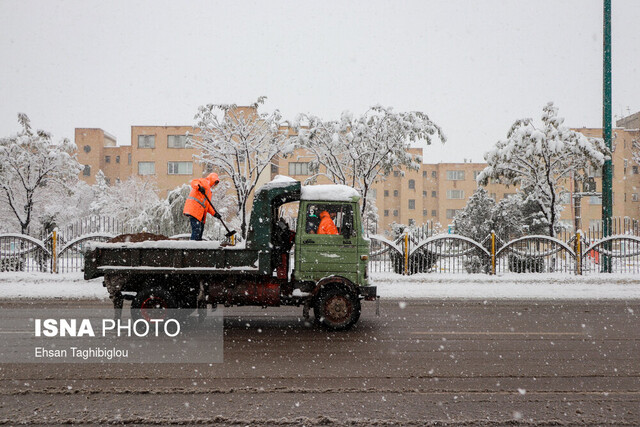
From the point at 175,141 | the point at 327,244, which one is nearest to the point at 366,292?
the point at 327,244

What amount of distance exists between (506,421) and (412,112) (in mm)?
19273

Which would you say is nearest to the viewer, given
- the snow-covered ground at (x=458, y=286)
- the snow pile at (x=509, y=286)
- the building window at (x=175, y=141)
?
the snow-covered ground at (x=458, y=286)

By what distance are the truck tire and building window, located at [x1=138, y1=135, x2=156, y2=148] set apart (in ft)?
180

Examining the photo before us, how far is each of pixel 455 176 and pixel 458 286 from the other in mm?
61523

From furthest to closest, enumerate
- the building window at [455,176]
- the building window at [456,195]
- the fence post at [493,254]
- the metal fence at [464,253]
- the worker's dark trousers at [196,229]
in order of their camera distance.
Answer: the building window at [455,176] → the building window at [456,195] → the fence post at [493,254] → the metal fence at [464,253] → the worker's dark trousers at [196,229]

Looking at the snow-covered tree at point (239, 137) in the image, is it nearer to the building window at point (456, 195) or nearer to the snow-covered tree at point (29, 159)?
the snow-covered tree at point (29, 159)

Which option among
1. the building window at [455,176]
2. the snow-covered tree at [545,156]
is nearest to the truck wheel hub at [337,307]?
the snow-covered tree at [545,156]

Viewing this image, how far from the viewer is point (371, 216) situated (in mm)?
52969

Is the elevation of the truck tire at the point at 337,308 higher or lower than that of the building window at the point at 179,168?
lower

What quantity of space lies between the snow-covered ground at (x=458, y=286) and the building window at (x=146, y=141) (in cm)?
4517

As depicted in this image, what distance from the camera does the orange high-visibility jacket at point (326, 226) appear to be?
8.23 metres

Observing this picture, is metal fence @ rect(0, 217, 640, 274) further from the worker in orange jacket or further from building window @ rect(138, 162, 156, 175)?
building window @ rect(138, 162, 156, 175)

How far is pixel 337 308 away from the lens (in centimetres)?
826

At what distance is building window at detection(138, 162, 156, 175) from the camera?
58.8m
